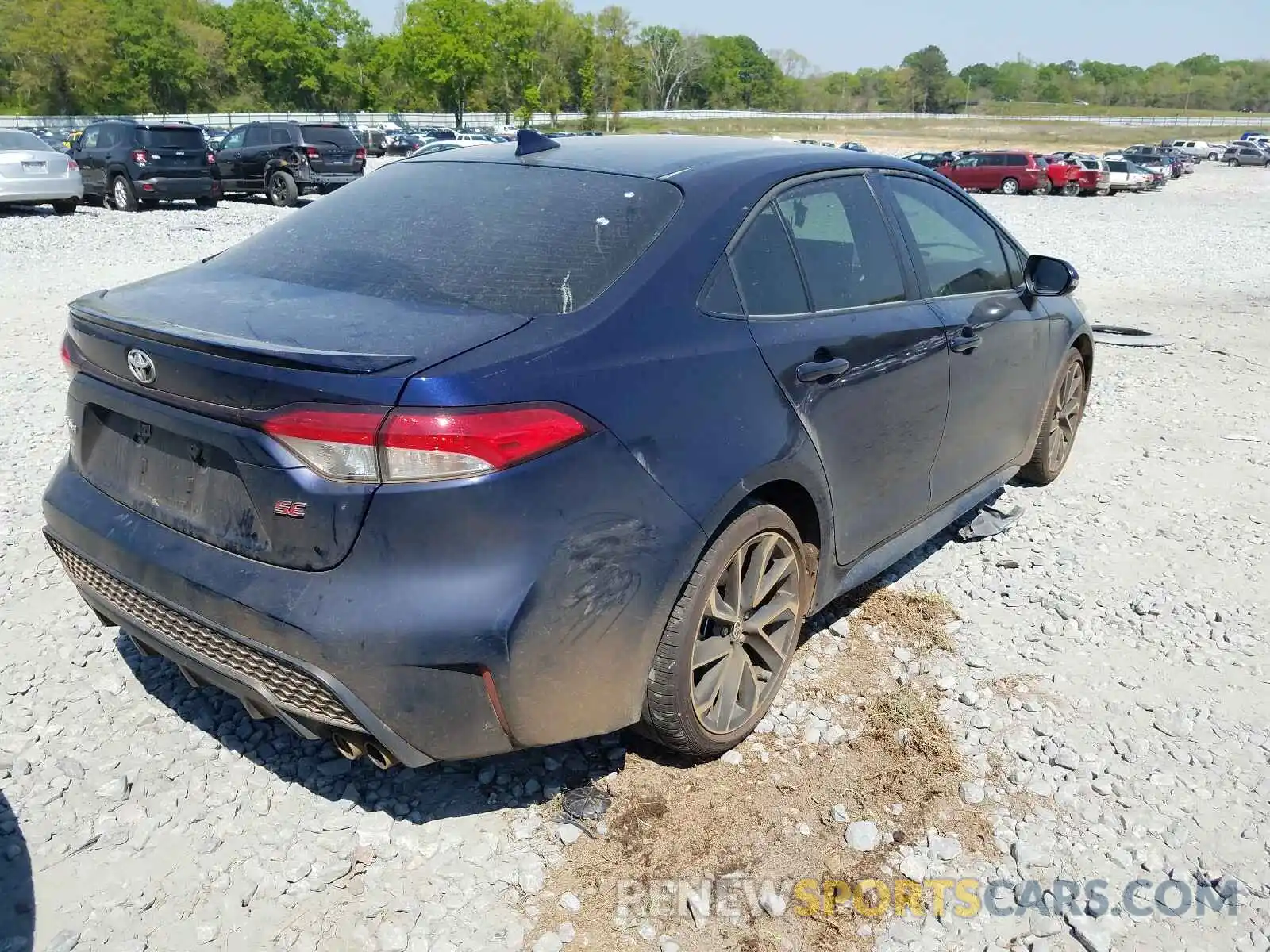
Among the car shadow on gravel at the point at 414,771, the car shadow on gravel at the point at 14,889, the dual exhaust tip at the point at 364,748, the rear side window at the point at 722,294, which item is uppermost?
the rear side window at the point at 722,294

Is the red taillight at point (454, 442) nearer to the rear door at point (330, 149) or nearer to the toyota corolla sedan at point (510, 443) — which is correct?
the toyota corolla sedan at point (510, 443)

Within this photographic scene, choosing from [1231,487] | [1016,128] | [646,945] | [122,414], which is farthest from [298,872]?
[1016,128]

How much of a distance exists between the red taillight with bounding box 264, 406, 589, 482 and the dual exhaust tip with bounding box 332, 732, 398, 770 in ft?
2.12

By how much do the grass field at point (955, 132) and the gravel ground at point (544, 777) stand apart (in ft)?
213

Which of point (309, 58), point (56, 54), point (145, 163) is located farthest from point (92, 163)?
point (309, 58)

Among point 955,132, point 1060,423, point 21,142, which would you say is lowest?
point 1060,423

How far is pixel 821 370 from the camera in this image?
2.92 m

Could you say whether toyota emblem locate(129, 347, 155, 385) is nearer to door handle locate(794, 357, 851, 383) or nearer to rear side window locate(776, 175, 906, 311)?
door handle locate(794, 357, 851, 383)

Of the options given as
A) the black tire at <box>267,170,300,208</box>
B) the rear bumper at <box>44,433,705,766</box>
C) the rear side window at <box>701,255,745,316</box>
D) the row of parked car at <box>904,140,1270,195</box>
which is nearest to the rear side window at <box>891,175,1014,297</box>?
the rear side window at <box>701,255,745,316</box>

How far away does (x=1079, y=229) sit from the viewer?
865 inches

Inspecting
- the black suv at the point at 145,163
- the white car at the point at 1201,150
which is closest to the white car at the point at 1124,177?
the white car at the point at 1201,150

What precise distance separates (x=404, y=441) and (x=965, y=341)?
7.93ft

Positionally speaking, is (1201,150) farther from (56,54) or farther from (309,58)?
(56,54)

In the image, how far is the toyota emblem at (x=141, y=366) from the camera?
7.82 ft
